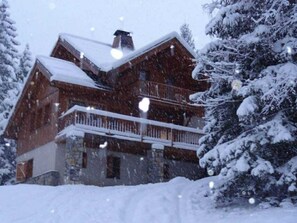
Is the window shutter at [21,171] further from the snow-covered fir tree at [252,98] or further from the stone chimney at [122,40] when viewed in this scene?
the snow-covered fir tree at [252,98]

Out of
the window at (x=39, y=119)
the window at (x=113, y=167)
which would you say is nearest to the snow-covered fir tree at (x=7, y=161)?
the window at (x=39, y=119)

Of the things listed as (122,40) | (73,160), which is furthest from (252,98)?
(122,40)

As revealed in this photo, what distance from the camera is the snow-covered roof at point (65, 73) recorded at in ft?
78.1

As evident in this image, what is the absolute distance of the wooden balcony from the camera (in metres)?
23.1

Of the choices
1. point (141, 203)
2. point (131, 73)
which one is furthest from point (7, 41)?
point (141, 203)

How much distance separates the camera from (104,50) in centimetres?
3044

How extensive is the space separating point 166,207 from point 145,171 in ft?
34.7

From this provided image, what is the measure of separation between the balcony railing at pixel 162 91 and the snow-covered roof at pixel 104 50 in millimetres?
1684

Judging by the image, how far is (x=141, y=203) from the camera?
16.5 meters

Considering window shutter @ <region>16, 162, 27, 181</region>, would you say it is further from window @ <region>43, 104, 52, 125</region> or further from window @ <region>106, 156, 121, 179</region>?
window @ <region>106, 156, 121, 179</region>

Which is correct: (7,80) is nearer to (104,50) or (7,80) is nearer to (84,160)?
(104,50)

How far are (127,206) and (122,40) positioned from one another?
18266 millimetres

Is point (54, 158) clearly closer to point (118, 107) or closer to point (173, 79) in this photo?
point (118, 107)

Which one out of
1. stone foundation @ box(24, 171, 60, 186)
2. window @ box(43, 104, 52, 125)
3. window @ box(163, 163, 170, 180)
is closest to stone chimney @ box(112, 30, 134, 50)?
window @ box(43, 104, 52, 125)
